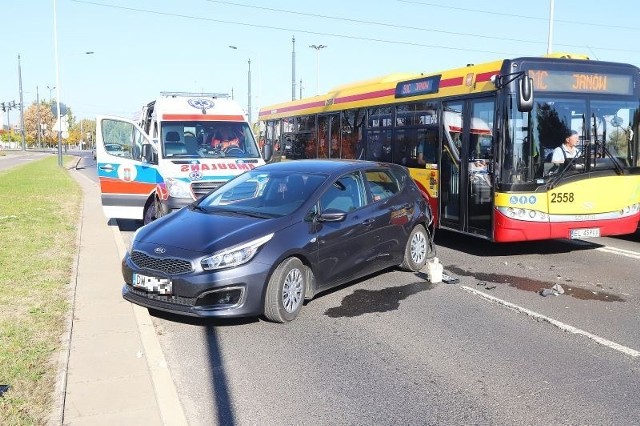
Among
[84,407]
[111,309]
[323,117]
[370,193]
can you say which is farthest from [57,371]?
[323,117]

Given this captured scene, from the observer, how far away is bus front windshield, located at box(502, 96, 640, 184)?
857cm

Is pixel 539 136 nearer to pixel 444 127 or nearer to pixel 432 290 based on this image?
pixel 444 127

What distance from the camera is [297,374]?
15.7ft

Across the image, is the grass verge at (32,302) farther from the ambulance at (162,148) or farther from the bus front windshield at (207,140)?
the bus front windshield at (207,140)

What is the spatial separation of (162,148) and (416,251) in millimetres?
5021

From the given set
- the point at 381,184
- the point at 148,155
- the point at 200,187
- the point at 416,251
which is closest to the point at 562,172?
the point at 416,251

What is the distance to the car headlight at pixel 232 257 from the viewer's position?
5.57 meters

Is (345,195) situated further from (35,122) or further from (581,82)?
(35,122)

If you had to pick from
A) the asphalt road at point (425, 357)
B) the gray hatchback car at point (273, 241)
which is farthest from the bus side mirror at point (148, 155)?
the asphalt road at point (425, 357)

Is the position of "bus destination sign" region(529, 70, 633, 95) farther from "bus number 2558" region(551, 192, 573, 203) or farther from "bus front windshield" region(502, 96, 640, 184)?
"bus number 2558" region(551, 192, 573, 203)

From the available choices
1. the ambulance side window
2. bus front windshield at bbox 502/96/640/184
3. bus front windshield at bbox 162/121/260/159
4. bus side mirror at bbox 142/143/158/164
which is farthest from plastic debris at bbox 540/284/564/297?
the ambulance side window

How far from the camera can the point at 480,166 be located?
29.9ft

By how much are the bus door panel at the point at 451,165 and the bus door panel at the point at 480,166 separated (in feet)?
0.86

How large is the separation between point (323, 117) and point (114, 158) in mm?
5198
